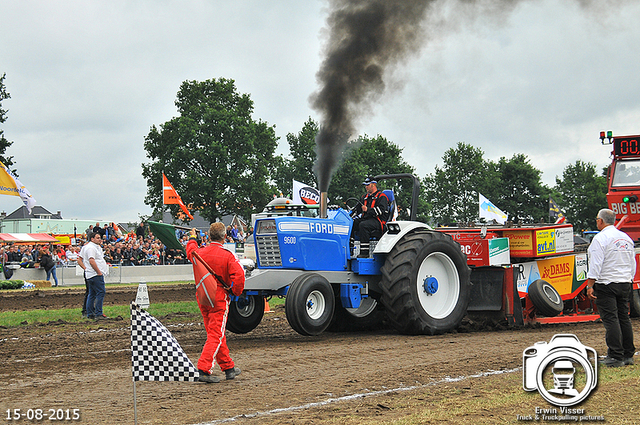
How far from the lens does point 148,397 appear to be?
232 inches

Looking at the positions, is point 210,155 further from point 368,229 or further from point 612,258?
point 612,258

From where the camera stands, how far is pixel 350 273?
9633 millimetres

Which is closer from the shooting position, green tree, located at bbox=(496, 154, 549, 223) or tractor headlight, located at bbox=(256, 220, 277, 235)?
tractor headlight, located at bbox=(256, 220, 277, 235)

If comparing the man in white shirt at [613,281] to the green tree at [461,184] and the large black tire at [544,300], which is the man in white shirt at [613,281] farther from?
the green tree at [461,184]

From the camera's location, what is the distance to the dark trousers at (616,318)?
7.11 meters

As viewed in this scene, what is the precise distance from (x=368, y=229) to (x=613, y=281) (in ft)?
12.2

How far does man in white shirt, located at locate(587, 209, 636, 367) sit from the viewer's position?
721 cm

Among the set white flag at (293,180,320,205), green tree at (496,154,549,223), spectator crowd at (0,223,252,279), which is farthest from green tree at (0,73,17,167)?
green tree at (496,154,549,223)

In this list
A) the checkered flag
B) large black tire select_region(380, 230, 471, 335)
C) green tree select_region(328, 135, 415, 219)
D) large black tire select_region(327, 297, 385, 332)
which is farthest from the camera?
green tree select_region(328, 135, 415, 219)

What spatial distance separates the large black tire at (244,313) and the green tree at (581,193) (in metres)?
59.9

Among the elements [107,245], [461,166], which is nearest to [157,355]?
[107,245]

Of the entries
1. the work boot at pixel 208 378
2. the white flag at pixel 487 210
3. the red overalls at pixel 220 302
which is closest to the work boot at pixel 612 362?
the red overalls at pixel 220 302

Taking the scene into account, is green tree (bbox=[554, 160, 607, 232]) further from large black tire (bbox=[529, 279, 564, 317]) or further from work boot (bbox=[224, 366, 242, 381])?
work boot (bbox=[224, 366, 242, 381])

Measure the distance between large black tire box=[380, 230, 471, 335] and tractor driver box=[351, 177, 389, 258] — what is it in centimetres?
44
